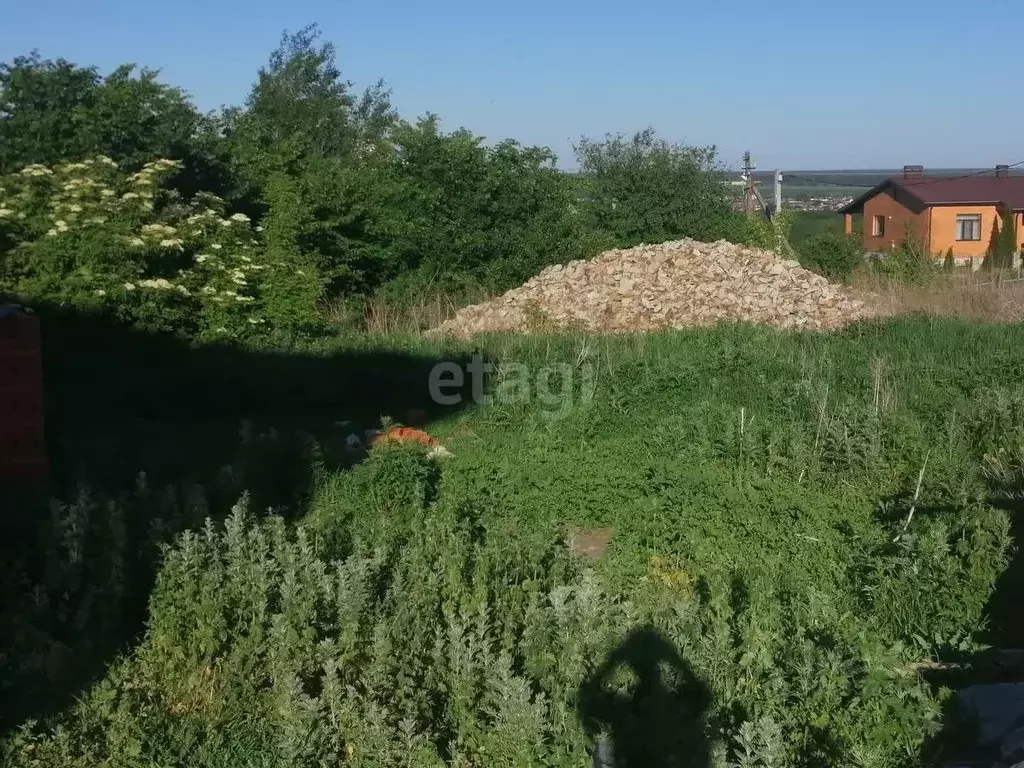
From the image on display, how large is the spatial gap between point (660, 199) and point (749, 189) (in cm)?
624

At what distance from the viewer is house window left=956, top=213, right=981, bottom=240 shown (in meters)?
43.8

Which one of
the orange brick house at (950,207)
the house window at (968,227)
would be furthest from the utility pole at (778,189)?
the house window at (968,227)

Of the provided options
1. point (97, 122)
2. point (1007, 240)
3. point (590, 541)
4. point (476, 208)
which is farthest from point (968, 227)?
point (590, 541)

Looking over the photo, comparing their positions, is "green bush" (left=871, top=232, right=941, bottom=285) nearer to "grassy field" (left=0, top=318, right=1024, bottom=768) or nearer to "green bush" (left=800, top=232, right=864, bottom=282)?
"green bush" (left=800, top=232, right=864, bottom=282)

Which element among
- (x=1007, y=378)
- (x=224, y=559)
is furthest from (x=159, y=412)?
(x=1007, y=378)

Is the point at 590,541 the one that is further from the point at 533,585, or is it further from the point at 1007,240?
the point at 1007,240

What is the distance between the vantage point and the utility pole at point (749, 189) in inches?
1038

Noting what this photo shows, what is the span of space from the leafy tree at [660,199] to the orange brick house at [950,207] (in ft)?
73.9

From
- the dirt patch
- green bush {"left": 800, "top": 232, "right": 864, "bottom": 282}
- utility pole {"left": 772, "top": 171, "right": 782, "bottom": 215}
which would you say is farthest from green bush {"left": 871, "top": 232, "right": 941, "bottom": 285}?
the dirt patch

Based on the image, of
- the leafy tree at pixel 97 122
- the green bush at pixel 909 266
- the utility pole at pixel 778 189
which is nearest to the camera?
the leafy tree at pixel 97 122

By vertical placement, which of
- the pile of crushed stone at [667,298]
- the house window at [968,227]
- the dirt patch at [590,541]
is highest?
the house window at [968,227]

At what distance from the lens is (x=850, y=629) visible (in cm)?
420

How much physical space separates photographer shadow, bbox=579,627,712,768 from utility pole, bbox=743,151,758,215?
70.0 feet

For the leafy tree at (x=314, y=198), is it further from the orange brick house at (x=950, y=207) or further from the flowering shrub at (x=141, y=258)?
the orange brick house at (x=950, y=207)
